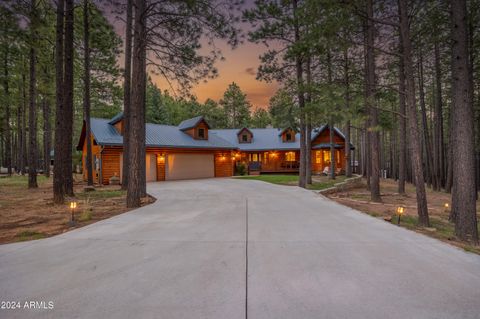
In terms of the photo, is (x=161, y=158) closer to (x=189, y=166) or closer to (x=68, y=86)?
(x=189, y=166)

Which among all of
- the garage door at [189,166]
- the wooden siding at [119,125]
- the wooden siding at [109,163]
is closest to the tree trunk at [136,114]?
the wooden siding at [109,163]

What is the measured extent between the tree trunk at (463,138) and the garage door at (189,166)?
18398 mm

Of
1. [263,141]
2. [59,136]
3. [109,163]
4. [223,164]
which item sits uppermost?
[263,141]

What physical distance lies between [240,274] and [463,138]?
6.04 m

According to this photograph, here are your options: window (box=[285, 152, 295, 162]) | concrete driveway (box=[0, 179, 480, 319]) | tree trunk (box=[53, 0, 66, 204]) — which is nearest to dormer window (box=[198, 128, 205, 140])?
window (box=[285, 152, 295, 162])

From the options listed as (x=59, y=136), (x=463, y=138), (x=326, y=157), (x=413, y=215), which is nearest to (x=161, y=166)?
(x=59, y=136)

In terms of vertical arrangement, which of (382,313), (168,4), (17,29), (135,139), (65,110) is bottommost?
(382,313)

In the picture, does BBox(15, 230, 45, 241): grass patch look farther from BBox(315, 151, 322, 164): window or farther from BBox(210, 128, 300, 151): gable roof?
BBox(315, 151, 322, 164): window

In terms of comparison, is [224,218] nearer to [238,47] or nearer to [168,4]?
[238,47]

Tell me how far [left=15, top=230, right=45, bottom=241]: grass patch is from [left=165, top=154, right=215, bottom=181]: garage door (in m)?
14.9

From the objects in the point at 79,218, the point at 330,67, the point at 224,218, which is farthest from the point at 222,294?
the point at 330,67

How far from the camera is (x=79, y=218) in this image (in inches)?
250

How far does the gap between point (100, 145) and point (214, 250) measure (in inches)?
640

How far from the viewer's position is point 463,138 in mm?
5383
